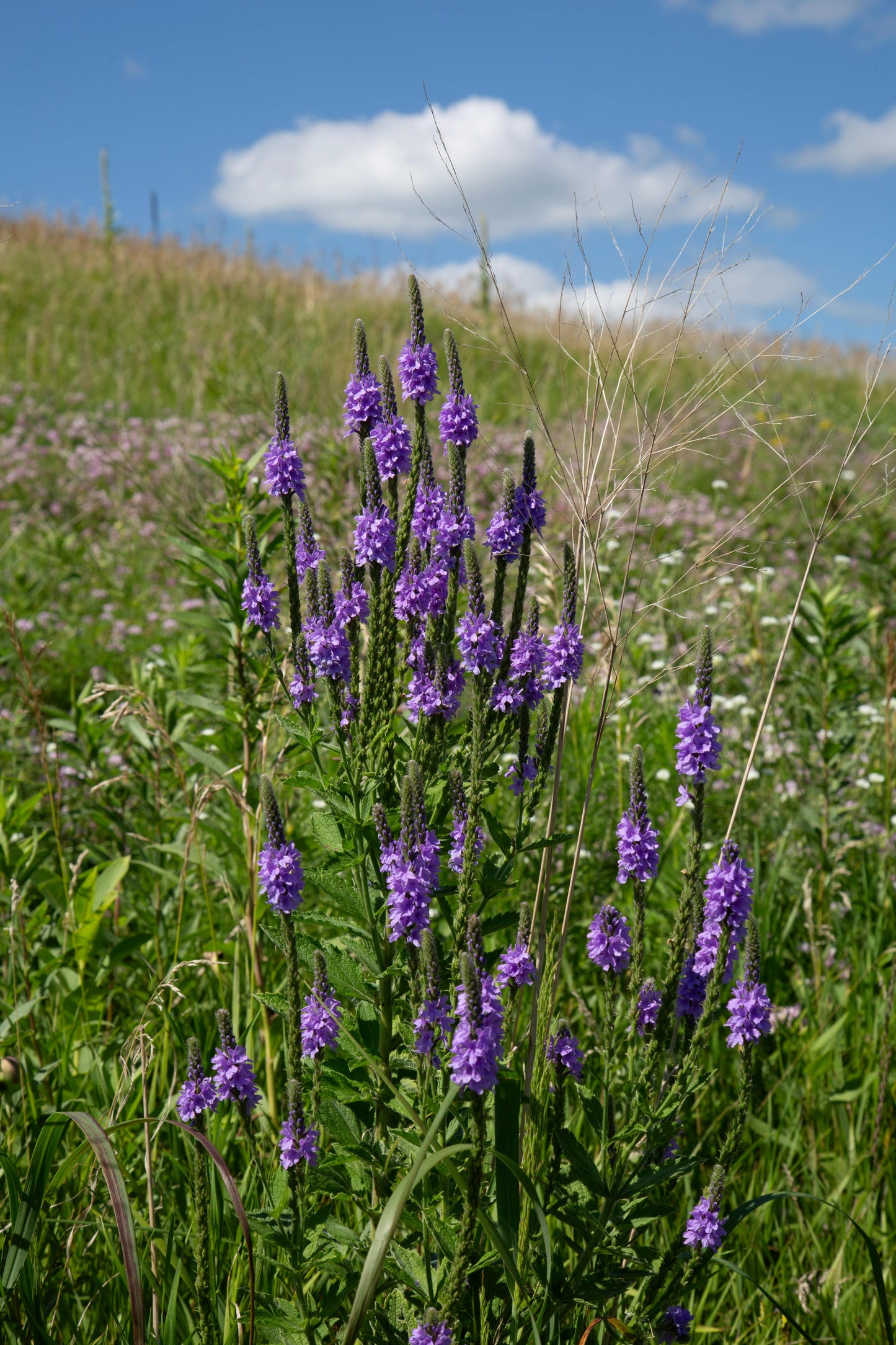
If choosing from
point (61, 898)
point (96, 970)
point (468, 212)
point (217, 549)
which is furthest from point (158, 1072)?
point (468, 212)

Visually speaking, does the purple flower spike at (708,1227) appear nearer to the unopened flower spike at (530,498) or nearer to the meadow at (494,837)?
the meadow at (494,837)

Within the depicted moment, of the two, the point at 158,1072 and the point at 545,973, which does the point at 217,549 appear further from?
the point at 545,973

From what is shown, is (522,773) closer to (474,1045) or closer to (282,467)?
(474,1045)

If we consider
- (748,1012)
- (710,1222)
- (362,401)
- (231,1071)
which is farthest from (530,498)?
(710,1222)

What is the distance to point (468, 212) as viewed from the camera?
228cm

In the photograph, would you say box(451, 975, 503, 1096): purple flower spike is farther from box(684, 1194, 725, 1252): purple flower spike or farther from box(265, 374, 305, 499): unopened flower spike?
box(265, 374, 305, 499): unopened flower spike

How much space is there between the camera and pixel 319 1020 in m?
2.04

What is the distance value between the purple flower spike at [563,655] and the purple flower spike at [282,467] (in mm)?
732

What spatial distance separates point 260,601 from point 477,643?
23.5 inches

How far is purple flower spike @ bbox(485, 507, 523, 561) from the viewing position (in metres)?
2.18

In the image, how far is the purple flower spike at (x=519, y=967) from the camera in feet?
6.62

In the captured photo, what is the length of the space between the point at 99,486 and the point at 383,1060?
8909 millimetres

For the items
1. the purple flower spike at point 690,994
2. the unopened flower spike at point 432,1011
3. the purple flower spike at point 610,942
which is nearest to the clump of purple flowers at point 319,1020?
the unopened flower spike at point 432,1011

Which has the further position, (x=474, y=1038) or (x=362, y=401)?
(x=362, y=401)
